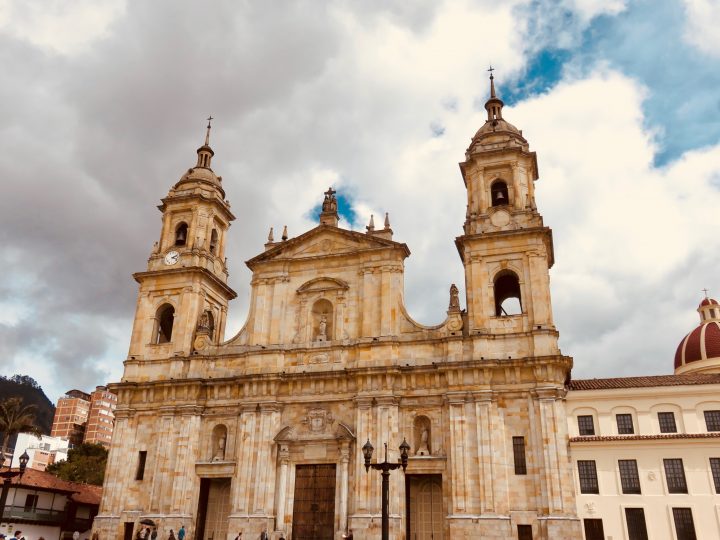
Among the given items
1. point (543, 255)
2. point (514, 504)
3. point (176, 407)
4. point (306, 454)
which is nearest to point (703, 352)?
point (543, 255)

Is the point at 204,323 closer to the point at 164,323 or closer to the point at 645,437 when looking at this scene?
the point at 164,323

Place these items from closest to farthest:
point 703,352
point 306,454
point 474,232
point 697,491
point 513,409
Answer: point 697,491, point 513,409, point 306,454, point 474,232, point 703,352

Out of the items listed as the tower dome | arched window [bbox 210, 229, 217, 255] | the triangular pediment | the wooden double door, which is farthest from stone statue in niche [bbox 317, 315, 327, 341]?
the tower dome

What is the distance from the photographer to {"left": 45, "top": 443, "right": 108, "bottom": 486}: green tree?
58.9 meters

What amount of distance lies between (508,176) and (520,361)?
11.0 meters

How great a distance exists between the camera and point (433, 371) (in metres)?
32.1

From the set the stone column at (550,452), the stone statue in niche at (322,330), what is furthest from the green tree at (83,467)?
the stone column at (550,452)

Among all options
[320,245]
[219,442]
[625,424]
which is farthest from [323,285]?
[625,424]

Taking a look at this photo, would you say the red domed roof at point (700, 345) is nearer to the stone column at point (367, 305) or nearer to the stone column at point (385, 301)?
the stone column at point (385, 301)

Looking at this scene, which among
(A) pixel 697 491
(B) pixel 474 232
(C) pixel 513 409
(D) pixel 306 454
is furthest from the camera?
(B) pixel 474 232

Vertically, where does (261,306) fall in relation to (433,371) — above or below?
above

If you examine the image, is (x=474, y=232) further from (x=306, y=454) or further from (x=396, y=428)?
(x=306, y=454)

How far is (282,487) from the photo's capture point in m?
32.0

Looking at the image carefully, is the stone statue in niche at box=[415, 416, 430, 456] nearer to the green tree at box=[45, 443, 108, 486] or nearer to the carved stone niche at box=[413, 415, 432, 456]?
the carved stone niche at box=[413, 415, 432, 456]
